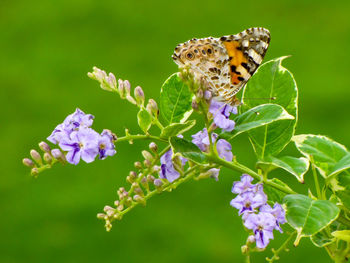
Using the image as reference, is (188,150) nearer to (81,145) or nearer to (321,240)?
(81,145)

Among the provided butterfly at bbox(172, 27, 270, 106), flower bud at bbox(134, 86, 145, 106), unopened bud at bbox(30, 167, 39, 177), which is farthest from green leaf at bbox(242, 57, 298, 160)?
unopened bud at bbox(30, 167, 39, 177)

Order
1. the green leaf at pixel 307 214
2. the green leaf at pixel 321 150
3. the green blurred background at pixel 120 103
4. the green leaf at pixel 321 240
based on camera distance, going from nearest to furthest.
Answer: the green leaf at pixel 307 214, the green leaf at pixel 321 240, the green leaf at pixel 321 150, the green blurred background at pixel 120 103

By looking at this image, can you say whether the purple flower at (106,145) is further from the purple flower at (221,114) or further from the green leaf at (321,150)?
the green leaf at (321,150)

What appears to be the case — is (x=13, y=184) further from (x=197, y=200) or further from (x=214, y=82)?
(x=214, y=82)

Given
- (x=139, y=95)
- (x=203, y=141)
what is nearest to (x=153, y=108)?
(x=139, y=95)

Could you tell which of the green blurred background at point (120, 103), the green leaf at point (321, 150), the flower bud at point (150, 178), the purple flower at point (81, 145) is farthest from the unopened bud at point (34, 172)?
the green blurred background at point (120, 103)

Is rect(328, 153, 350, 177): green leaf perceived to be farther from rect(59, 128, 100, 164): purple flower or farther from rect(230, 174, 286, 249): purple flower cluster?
rect(59, 128, 100, 164): purple flower
